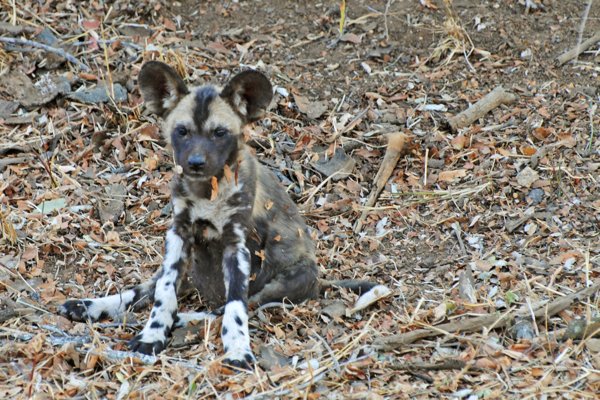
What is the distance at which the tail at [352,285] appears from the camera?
6676 millimetres

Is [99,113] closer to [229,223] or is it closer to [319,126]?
[319,126]

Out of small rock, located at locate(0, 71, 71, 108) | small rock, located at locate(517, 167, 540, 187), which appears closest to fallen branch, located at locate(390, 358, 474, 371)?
small rock, located at locate(517, 167, 540, 187)

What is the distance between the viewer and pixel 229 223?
6453mm

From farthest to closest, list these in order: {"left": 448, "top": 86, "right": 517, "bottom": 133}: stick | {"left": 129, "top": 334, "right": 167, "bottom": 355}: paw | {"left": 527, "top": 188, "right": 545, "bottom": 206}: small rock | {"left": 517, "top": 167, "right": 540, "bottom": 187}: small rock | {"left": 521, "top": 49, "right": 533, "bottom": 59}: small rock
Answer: {"left": 521, "top": 49, "right": 533, "bottom": 59}: small rock
{"left": 448, "top": 86, "right": 517, "bottom": 133}: stick
{"left": 517, "top": 167, "right": 540, "bottom": 187}: small rock
{"left": 527, "top": 188, "right": 545, "bottom": 206}: small rock
{"left": 129, "top": 334, "right": 167, "bottom": 355}: paw

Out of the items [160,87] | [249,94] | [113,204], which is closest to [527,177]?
[249,94]

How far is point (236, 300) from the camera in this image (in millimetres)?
6176

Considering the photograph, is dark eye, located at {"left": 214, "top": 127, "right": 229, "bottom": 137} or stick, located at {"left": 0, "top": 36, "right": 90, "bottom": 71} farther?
stick, located at {"left": 0, "top": 36, "right": 90, "bottom": 71}

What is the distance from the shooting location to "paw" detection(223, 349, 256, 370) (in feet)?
18.7

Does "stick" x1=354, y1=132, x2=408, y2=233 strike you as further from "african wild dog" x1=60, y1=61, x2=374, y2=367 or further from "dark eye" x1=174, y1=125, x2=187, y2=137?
"dark eye" x1=174, y1=125, x2=187, y2=137

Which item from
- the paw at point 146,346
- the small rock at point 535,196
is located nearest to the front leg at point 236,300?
the paw at point 146,346

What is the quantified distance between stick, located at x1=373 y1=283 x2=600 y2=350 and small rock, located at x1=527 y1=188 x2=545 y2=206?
164 cm

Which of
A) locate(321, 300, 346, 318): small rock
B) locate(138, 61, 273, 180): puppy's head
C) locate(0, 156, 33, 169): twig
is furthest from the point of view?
locate(0, 156, 33, 169): twig

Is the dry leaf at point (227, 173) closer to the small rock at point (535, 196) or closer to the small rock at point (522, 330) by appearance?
the small rock at point (522, 330)

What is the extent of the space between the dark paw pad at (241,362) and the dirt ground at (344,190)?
8cm
